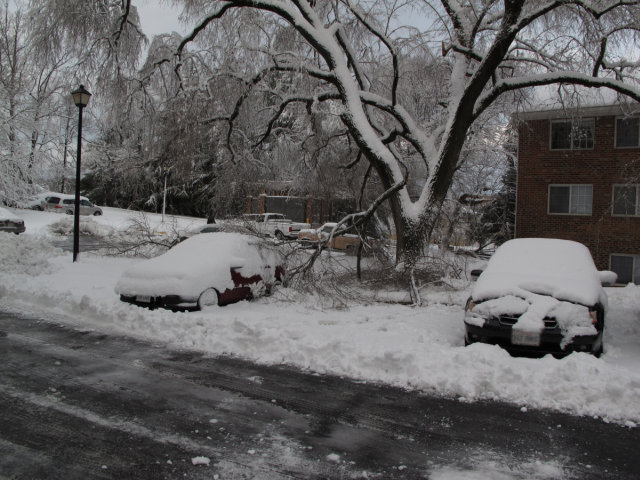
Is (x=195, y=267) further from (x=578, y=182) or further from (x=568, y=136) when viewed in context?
(x=578, y=182)

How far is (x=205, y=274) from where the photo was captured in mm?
8789

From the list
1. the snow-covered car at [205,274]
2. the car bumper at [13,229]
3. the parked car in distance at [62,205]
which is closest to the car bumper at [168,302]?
the snow-covered car at [205,274]

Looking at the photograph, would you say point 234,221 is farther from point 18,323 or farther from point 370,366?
point 370,366

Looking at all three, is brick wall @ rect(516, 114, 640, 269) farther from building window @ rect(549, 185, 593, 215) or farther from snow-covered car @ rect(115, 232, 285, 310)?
snow-covered car @ rect(115, 232, 285, 310)

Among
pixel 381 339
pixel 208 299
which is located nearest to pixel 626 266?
pixel 381 339

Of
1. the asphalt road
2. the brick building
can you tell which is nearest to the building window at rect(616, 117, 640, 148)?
the brick building

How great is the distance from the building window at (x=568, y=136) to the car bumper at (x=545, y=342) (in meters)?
15.7

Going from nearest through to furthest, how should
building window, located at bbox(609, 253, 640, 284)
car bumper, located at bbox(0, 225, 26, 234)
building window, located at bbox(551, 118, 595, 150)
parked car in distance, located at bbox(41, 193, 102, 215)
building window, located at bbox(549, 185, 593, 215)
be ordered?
building window, located at bbox(609, 253, 640, 284) → building window, located at bbox(551, 118, 595, 150) → building window, located at bbox(549, 185, 593, 215) → car bumper, located at bbox(0, 225, 26, 234) → parked car in distance, located at bbox(41, 193, 102, 215)

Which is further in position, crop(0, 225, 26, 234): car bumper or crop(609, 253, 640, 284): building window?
crop(0, 225, 26, 234): car bumper

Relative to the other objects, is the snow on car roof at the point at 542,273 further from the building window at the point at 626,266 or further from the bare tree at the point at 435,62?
the building window at the point at 626,266

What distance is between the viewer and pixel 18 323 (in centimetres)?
798

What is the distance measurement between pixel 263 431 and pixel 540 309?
375 centimetres

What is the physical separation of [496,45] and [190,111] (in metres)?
8.53

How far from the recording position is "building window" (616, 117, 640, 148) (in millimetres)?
18953
